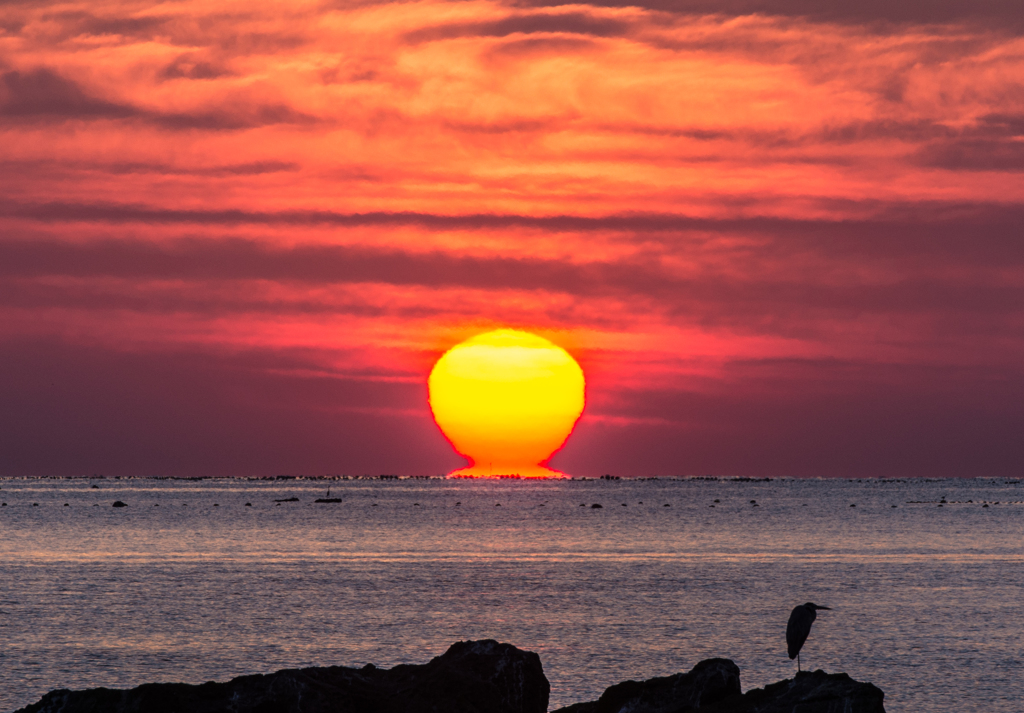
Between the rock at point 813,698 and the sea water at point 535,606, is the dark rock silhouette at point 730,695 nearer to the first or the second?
the rock at point 813,698

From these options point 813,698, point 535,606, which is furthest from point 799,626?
point 535,606

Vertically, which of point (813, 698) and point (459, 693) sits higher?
point (813, 698)

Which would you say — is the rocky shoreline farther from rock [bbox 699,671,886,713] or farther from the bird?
the bird

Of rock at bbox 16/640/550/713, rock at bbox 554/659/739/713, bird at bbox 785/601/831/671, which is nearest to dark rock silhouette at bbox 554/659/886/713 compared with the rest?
rock at bbox 554/659/739/713

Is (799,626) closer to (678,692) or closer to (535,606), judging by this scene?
(678,692)

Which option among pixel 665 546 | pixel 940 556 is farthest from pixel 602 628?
pixel 665 546

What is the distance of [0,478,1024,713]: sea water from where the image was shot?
37969mm

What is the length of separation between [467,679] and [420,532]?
100m

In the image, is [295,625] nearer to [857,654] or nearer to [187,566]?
[857,654]

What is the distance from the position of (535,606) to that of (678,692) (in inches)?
1141

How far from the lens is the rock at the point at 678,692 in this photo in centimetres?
2625

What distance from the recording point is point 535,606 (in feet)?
181

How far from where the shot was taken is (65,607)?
53750mm

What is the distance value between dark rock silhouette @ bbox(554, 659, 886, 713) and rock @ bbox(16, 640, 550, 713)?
2142mm
